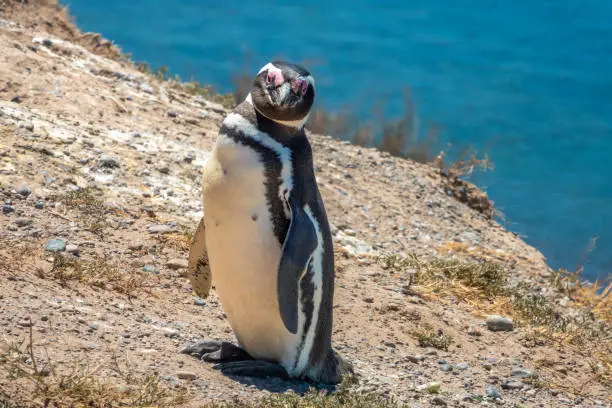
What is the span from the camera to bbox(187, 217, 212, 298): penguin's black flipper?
530 cm

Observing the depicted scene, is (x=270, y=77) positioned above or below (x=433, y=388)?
above

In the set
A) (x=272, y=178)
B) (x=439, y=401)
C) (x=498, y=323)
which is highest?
(x=272, y=178)

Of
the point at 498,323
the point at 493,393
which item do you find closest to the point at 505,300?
the point at 498,323

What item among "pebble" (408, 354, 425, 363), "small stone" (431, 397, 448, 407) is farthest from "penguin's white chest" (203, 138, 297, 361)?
"pebble" (408, 354, 425, 363)

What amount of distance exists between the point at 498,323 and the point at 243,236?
2719 millimetres

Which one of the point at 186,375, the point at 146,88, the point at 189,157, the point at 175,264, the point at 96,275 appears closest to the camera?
the point at 186,375

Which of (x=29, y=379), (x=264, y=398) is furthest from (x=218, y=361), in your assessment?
(x=29, y=379)

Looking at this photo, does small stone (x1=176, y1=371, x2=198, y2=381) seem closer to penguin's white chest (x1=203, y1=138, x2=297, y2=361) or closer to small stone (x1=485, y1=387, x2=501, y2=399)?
penguin's white chest (x1=203, y1=138, x2=297, y2=361)

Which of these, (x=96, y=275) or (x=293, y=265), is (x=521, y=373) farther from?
(x=96, y=275)

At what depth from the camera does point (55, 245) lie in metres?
5.77

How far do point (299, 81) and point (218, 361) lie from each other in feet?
4.81

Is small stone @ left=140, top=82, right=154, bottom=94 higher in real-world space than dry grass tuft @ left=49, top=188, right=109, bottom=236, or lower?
higher

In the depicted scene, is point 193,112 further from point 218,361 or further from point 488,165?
point 218,361

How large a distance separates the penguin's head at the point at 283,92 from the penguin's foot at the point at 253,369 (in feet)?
3.87
